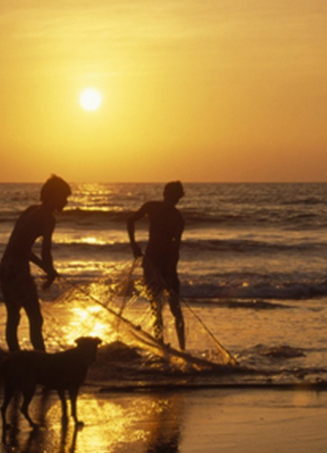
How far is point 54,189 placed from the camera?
6.73m

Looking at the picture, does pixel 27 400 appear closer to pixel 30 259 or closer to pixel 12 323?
pixel 12 323

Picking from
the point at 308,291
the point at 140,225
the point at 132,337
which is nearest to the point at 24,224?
the point at 132,337

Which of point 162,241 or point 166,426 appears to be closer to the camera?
point 166,426

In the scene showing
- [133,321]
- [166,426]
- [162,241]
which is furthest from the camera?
[162,241]

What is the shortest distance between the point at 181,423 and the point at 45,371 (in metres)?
0.98

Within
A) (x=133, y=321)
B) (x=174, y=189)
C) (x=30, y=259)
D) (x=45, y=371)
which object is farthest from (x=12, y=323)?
(x=174, y=189)

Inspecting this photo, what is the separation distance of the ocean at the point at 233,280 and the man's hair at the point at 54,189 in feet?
3.33

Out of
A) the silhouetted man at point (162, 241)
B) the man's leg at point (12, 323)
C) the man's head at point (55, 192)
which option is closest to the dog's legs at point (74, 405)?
the man's leg at point (12, 323)

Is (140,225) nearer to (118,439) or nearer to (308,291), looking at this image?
(308,291)

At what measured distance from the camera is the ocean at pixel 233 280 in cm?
819

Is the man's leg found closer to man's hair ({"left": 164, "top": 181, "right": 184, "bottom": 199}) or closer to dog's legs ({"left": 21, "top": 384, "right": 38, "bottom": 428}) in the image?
dog's legs ({"left": 21, "top": 384, "right": 38, "bottom": 428})

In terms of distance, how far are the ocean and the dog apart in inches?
52.1

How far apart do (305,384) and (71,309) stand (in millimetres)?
2005

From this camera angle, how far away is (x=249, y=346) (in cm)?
973
